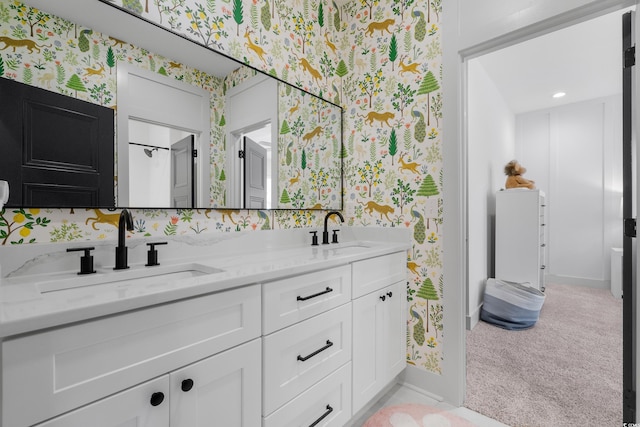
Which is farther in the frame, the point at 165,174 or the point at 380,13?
the point at 380,13

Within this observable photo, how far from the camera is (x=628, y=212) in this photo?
4.59 feet

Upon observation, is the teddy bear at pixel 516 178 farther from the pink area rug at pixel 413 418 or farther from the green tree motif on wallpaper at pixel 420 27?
the pink area rug at pixel 413 418

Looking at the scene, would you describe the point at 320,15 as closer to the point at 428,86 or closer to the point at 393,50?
the point at 393,50

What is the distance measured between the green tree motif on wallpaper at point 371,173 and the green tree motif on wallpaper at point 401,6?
97 centimetres

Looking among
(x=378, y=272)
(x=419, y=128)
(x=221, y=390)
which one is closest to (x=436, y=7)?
(x=419, y=128)

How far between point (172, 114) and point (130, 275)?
2.40ft

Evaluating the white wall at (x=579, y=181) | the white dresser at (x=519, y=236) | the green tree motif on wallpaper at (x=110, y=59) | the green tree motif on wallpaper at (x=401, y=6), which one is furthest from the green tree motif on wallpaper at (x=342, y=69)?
the white wall at (x=579, y=181)

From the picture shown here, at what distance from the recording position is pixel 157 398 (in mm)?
795

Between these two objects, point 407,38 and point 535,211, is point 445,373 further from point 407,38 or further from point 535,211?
point 535,211

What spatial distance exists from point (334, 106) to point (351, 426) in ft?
6.67

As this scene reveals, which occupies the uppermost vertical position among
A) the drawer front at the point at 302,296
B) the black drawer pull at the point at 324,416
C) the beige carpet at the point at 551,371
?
the drawer front at the point at 302,296

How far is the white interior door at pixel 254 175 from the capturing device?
167 cm

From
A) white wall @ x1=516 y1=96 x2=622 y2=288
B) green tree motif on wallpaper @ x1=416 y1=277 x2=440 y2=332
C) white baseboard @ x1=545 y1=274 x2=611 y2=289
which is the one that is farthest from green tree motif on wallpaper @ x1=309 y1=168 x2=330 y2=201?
white baseboard @ x1=545 y1=274 x2=611 y2=289

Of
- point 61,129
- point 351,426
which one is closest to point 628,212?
point 351,426
